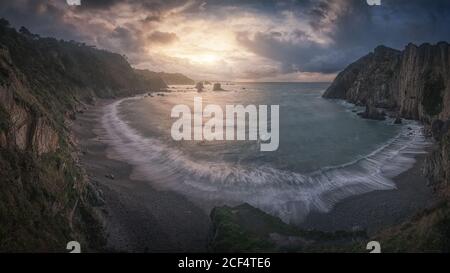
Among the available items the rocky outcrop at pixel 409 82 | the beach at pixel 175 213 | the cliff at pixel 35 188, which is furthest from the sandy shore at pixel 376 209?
the rocky outcrop at pixel 409 82

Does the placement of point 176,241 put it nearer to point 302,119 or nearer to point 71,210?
point 71,210

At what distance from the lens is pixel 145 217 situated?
14.0 metres

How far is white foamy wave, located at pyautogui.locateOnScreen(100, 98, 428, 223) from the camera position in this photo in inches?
675

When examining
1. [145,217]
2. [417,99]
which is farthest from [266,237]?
[417,99]

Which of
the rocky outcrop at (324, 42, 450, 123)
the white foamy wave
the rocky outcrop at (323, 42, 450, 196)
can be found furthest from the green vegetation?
the rocky outcrop at (324, 42, 450, 123)

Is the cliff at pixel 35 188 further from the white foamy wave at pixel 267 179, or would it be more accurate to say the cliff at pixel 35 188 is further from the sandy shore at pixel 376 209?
the sandy shore at pixel 376 209

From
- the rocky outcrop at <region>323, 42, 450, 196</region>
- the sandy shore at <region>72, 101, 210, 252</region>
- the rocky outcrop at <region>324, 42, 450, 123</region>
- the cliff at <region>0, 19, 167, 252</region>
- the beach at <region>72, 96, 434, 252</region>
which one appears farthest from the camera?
the rocky outcrop at <region>324, 42, 450, 123</region>

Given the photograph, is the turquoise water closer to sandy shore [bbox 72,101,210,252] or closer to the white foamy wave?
the white foamy wave

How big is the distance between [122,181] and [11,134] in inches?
364

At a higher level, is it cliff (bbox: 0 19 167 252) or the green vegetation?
cliff (bbox: 0 19 167 252)

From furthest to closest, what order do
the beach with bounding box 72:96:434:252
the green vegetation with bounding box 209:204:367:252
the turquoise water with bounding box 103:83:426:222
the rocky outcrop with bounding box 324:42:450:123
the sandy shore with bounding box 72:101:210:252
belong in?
the rocky outcrop with bounding box 324:42:450:123 < the turquoise water with bounding box 103:83:426:222 < the beach with bounding box 72:96:434:252 < the sandy shore with bounding box 72:101:210:252 < the green vegetation with bounding box 209:204:367:252

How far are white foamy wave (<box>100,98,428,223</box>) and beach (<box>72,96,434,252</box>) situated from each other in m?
0.91

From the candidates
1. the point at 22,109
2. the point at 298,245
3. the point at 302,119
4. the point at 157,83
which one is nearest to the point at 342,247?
the point at 298,245

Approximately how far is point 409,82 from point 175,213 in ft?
171
